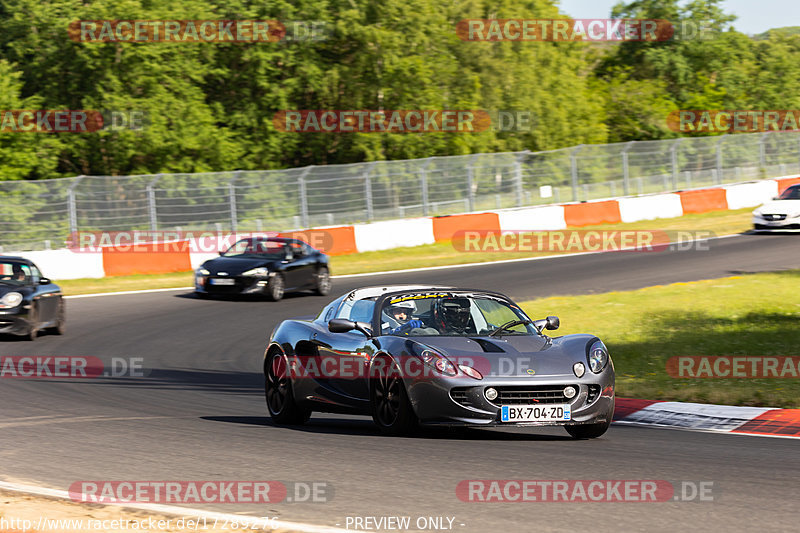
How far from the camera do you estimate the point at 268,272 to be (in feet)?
69.3

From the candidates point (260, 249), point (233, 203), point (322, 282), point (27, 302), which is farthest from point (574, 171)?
point (27, 302)

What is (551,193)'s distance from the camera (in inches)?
1284

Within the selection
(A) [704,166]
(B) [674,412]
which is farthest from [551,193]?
(B) [674,412]

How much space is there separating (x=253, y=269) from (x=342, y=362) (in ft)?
40.2

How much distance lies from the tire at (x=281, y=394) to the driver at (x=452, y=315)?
5.18 feet

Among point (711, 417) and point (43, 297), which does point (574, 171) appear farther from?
point (711, 417)

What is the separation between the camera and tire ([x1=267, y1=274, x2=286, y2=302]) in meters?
21.1

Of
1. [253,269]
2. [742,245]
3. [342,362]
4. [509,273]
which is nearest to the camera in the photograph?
[342,362]

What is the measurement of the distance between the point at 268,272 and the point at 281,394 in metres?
11.5

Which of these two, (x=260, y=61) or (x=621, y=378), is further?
(x=260, y=61)

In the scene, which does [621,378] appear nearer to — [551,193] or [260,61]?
[551,193]

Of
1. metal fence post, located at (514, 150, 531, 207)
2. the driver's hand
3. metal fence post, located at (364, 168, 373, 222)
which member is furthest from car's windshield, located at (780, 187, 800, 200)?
the driver's hand

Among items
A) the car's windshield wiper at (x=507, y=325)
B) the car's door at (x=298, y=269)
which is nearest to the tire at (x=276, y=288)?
the car's door at (x=298, y=269)

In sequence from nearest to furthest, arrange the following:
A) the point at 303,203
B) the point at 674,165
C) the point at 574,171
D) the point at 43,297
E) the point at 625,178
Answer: the point at 43,297
the point at 303,203
the point at 574,171
the point at 625,178
the point at 674,165
